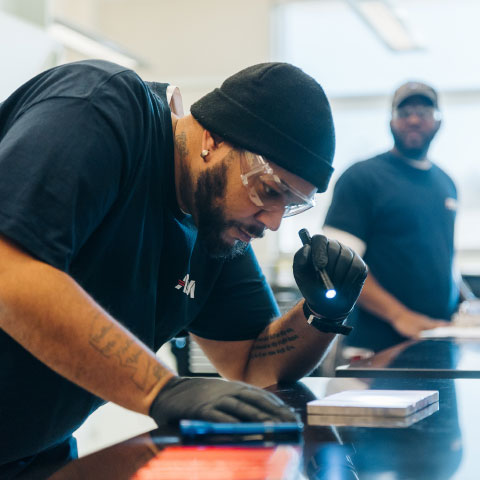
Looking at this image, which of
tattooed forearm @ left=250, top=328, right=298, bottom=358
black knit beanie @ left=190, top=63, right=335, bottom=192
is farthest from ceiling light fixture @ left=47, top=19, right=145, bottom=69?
black knit beanie @ left=190, top=63, right=335, bottom=192

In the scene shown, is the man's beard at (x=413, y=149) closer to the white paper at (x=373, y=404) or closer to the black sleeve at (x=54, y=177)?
the white paper at (x=373, y=404)

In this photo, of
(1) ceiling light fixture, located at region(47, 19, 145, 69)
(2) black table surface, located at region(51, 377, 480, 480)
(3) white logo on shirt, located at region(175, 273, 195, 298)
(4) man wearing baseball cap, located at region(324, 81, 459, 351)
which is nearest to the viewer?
(2) black table surface, located at region(51, 377, 480, 480)

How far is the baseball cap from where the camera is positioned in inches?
124

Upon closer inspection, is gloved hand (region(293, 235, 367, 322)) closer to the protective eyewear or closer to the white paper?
the white paper

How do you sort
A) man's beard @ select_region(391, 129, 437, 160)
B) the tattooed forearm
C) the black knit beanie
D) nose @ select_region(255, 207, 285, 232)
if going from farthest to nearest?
man's beard @ select_region(391, 129, 437, 160) < the tattooed forearm < nose @ select_region(255, 207, 285, 232) < the black knit beanie

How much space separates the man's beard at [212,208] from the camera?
1.28 meters

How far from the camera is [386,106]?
542cm

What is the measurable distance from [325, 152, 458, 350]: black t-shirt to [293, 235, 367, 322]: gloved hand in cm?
154

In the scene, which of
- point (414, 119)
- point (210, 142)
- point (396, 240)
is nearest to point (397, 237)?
point (396, 240)

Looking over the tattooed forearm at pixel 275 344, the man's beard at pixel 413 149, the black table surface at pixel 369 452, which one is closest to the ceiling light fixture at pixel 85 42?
the man's beard at pixel 413 149

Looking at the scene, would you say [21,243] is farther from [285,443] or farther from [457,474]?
[457,474]

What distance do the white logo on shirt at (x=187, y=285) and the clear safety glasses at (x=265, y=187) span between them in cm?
22

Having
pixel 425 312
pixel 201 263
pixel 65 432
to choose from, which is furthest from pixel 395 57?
pixel 65 432

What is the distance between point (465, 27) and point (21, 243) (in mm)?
4878
